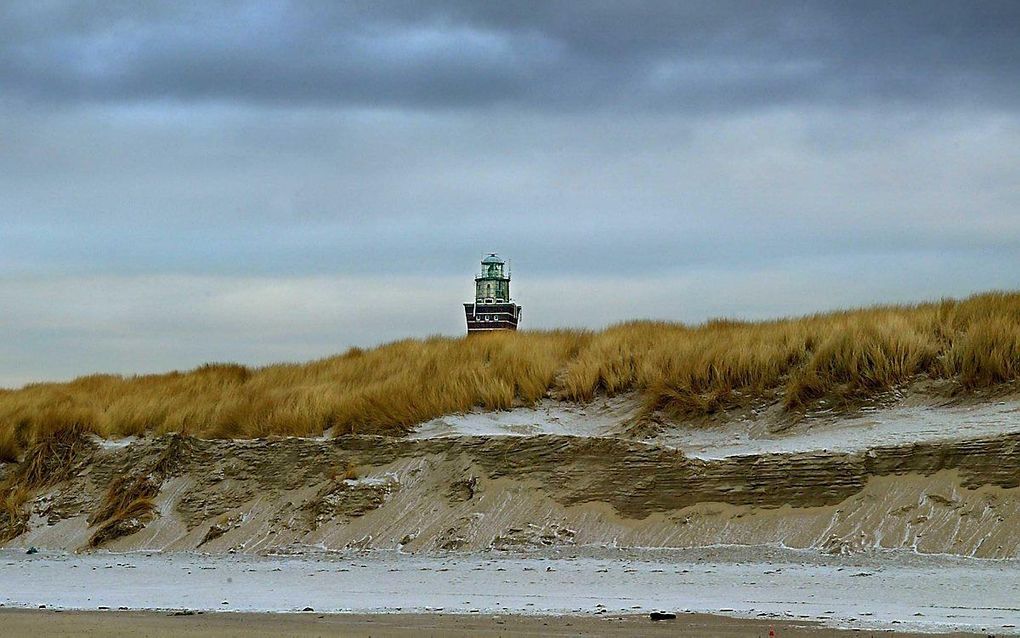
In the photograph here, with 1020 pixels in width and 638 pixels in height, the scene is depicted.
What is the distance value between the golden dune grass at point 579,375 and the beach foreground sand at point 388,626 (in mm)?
5726

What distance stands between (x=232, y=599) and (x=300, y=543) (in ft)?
10.2

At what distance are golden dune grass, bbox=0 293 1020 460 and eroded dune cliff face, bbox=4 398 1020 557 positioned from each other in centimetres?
65

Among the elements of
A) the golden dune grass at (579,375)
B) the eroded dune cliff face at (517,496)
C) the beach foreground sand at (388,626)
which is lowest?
the beach foreground sand at (388,626)

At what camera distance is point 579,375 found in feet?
52.9

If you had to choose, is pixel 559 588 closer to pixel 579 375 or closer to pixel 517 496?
pixel 517 496

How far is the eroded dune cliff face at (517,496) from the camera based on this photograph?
11969 mm

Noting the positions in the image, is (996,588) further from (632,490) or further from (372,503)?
(372,503)

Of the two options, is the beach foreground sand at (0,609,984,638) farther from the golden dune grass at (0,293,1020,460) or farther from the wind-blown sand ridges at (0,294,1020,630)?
the golden dune grass at (0,293,1020,460)

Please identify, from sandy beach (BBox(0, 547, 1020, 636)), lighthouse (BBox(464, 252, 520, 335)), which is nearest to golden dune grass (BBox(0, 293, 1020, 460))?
sandy beach (BBox(0, 547, 1020, 636))

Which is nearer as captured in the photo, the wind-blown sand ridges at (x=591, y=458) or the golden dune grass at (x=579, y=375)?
the wind-blown sand ridges at (x=591, y=458)

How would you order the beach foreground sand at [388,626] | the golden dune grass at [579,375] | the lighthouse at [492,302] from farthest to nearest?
the lighthouse at [492,302] → the golden dune grass at [579,375] → the beach foreground sand at [388,626]

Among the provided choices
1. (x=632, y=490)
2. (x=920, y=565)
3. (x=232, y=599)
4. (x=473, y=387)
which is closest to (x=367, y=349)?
(x=473, y=387)

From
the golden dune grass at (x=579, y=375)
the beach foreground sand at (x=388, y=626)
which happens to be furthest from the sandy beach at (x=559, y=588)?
the golden dune grass at (x=579, y=375)

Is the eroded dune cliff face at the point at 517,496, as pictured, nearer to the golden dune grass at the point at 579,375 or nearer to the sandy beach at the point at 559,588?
the sandy beach at the point at 559,588
